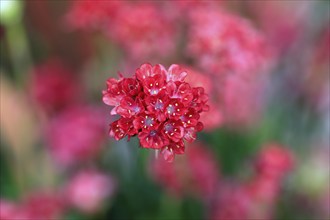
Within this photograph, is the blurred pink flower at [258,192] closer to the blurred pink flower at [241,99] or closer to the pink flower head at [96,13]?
the blurred pink flower at [241,99]

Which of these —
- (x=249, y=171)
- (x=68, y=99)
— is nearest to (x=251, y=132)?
(x=249, y=171)

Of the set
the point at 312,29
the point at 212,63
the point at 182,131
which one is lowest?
the point at 182,131

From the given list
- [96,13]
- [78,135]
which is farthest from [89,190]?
[96,13]

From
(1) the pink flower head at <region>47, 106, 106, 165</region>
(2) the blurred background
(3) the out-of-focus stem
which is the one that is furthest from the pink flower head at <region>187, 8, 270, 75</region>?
(3) the out-of-focus stem

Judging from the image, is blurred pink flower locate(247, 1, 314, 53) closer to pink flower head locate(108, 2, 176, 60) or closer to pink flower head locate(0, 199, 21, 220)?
pink flower head locate(108, 2, 176, 60)

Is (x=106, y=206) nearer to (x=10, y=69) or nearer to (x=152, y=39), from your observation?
(x=152, y=39)

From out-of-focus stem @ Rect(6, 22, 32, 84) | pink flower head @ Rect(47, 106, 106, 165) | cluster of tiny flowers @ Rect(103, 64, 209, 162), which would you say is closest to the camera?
cluster of tiny flowers @ Rect(103, 64, 209, 162)
